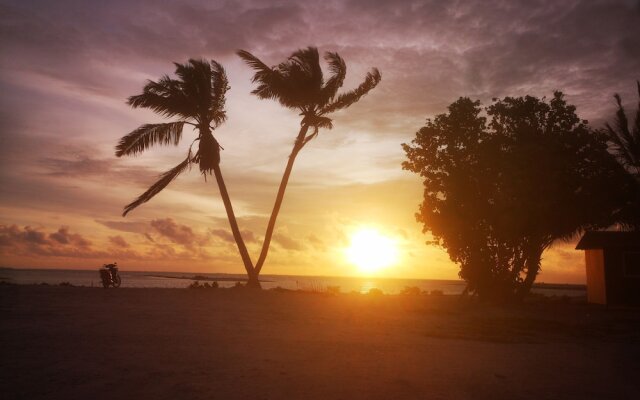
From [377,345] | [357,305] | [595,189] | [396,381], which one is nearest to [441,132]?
[595,189]

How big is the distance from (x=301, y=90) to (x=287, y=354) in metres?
16.8

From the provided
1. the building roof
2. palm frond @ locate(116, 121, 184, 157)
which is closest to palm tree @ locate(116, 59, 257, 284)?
palm frond @ locate(116, 121, 184, 157)

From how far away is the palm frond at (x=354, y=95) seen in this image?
78.1ft

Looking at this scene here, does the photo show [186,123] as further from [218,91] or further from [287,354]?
[287,354]

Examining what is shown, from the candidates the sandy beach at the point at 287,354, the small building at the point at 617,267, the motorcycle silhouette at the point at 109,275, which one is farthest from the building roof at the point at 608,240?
the motorcycle silhouette at the point at 109,275

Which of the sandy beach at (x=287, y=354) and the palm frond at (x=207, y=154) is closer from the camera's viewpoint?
the sandy beach at (x=287, y=354)

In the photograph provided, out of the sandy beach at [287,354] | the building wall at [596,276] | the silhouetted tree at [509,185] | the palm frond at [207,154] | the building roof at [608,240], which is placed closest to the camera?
the sandy beach at [287,354]

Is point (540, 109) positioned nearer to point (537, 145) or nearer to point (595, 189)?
point (537, 145)

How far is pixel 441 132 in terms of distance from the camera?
68.4 ft

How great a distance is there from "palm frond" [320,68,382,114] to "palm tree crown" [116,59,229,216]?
18.3 ft

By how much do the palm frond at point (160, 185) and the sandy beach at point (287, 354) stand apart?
7.25 m

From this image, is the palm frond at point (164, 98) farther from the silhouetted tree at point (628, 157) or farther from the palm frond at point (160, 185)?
the silhouetted tree at point (628, 157)

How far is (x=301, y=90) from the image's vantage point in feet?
75.0

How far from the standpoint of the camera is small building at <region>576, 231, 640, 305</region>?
23156mm
